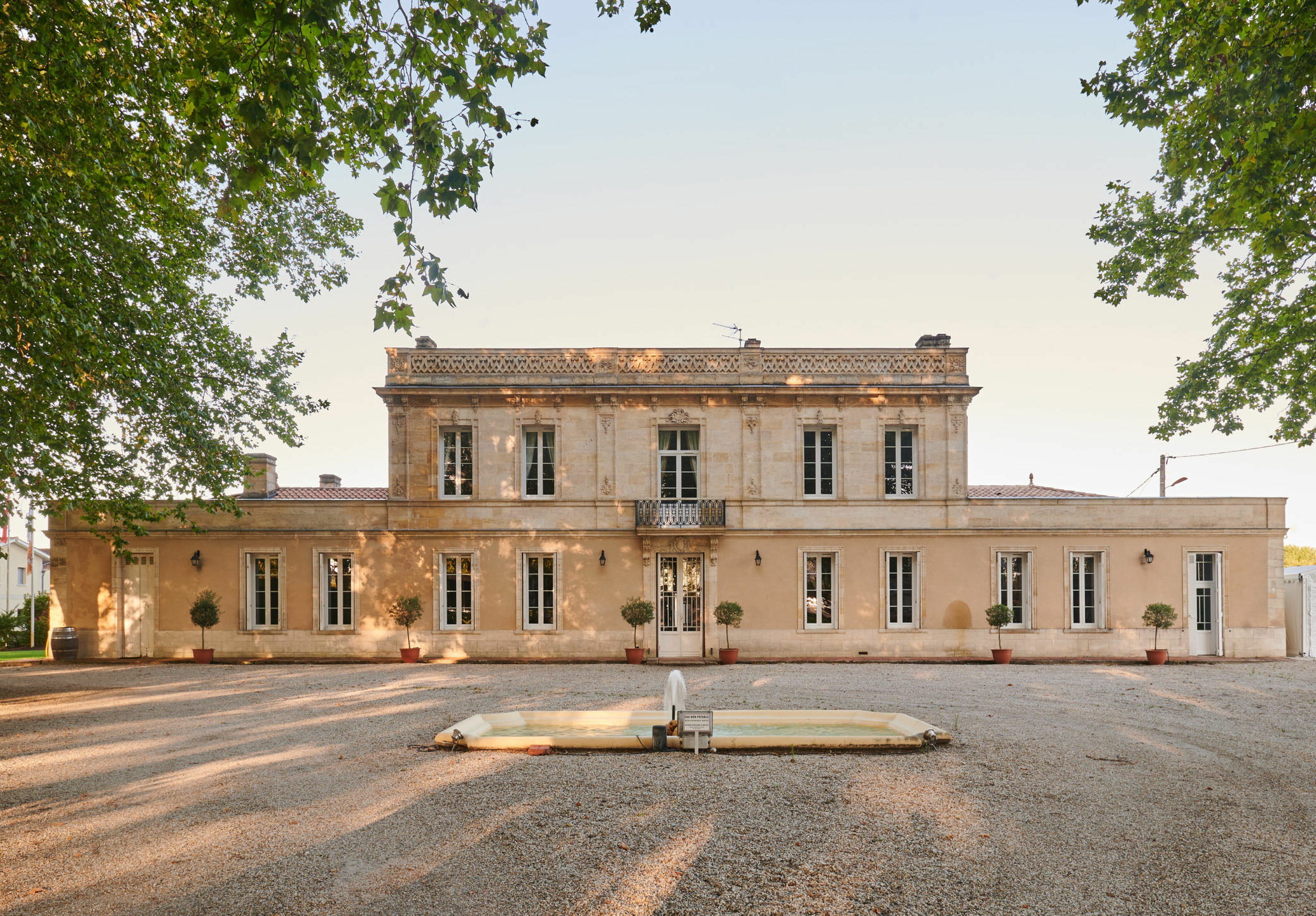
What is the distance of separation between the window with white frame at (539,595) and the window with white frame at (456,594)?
4.07 ft

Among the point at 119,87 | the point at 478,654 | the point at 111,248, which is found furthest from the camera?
the point at 478,654

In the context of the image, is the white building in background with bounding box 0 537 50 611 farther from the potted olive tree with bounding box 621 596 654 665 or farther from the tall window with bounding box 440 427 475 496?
the potted olive tree with bounding box 621 596 654 665

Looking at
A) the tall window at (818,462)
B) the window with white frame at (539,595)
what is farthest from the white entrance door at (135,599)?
the tall window at (818,462)

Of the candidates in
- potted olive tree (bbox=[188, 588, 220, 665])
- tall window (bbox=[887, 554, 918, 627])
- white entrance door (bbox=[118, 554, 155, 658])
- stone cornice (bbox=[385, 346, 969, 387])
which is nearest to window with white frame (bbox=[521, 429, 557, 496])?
stone cornice (bbox=[385, 346, 969, 387])

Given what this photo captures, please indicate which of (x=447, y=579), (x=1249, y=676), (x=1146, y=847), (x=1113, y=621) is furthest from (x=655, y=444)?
(x=1146, y=847)

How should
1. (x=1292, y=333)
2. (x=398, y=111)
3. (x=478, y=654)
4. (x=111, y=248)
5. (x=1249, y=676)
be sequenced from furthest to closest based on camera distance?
(x=478, y=654), (x=1249, y=676), (x=1292, y=333), (x=111, y=248), (x=398, y=111)

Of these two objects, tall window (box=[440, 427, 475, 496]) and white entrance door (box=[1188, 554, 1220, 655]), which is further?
tall window (box=[440, 427, 475, 496])

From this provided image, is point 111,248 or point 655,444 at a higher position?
point 111,248

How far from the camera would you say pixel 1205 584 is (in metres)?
17.8

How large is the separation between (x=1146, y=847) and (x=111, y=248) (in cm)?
1073

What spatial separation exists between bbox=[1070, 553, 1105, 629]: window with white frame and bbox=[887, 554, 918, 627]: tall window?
11.3 ft

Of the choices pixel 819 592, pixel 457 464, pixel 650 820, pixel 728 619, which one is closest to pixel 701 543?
pixel 728 619

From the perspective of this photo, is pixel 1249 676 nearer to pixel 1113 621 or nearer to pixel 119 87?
pixel 1113 621

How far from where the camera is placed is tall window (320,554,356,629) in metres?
17.6
